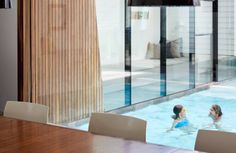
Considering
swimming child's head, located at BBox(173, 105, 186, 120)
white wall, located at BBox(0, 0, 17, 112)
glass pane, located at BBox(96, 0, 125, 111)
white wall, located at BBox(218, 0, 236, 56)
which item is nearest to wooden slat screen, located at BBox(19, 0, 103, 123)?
glass pane, located at BBox(96, 0, 125, 111)

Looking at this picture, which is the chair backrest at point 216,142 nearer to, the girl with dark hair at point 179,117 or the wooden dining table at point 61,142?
the wooden dining table at point 61,142

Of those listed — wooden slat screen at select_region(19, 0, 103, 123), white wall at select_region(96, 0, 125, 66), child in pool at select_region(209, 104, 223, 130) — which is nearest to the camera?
child in pool at select_region(209, 104, 223, 130)

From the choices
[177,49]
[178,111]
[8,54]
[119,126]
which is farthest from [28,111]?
[177,49]

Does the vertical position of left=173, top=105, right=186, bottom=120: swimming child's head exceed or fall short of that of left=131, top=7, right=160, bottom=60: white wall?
it falls short

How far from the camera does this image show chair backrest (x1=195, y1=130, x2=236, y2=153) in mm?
2201

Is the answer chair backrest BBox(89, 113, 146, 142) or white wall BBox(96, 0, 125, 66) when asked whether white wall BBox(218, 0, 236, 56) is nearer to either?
white wall BBox(96, 0, 125, 66)

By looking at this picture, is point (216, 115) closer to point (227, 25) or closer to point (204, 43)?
point (204, 43)

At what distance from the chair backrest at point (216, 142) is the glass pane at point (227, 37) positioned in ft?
6.99

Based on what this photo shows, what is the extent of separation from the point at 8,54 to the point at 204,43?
2.32 meters

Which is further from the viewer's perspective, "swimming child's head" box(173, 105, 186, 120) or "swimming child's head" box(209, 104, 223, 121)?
"swimming child's head" box(173, 105, 186, 120)

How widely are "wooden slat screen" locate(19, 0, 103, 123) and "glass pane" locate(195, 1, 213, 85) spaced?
53.9 inches

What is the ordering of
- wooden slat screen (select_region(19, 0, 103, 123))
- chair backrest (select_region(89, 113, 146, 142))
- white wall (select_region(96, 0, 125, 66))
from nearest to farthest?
chair backrest (select_region(89, 113, 146, 142)) < wooden slat screen (select_region(19, 0, 103, 123)) < white wall (select_region(96, 0, 125, 66))

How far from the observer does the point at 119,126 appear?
8.77ft


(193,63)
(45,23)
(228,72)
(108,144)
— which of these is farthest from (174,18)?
(108,144)
